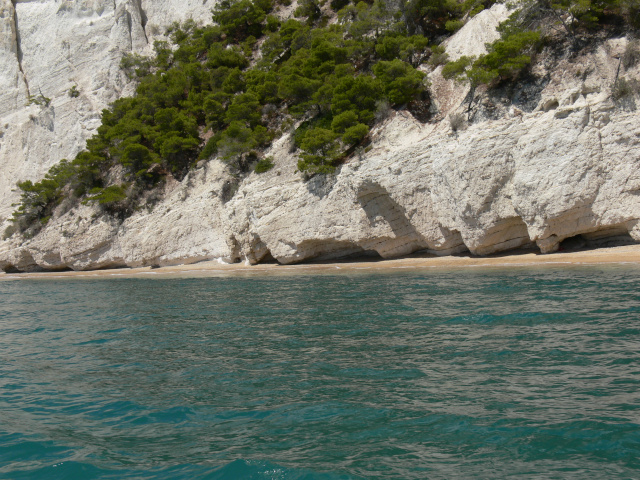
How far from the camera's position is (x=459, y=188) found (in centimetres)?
2227

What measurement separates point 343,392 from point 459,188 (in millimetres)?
17603

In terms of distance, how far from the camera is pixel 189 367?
8.33 meters

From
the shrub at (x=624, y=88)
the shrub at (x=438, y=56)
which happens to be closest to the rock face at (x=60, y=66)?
the shrub at (x=438, y=56)

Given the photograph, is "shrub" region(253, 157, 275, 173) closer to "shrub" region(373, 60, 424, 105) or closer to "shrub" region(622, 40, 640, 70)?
"shrub" region(373, 60, 424, 105)

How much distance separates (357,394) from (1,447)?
438 cm

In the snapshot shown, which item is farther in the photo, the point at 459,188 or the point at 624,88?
the point at 459,188

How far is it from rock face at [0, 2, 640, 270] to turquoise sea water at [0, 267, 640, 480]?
8.00 metres

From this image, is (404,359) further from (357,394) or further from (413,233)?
(413,233)

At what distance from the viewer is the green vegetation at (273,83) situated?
84.7ft

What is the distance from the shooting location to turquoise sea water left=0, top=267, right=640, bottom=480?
4652mm

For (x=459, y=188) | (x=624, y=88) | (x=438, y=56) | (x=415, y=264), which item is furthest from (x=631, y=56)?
(x=415, y=264)

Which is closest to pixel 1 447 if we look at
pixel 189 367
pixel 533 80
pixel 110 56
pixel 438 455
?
pixel 189 367

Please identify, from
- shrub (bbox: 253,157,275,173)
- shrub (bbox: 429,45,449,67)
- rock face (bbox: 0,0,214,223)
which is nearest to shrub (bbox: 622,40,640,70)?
shrub (bbox: 429,45,449,67)

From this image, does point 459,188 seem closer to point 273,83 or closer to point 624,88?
point 624,88
